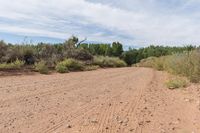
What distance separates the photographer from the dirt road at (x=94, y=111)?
25.2 ft

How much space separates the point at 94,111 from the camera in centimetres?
934

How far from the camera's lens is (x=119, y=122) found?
815 cm

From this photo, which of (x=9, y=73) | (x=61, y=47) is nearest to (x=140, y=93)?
(x=9, y=73)

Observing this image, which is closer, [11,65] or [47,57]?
[11,65]

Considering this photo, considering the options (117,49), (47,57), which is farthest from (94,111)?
(117,49)

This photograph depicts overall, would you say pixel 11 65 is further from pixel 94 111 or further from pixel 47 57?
pixel 94 111

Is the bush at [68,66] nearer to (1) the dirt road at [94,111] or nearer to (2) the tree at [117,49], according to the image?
(1) the dirt road at [94,111]

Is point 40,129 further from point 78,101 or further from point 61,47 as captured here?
point 61,47

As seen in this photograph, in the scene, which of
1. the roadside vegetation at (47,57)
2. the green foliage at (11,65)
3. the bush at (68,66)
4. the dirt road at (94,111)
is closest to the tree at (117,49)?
the roadside vegetation at (47,57)

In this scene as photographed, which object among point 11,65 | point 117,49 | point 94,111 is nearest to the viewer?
point 94,111

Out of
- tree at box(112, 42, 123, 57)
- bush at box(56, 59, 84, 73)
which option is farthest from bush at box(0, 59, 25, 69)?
tree at box(112, 42, 123, 57)

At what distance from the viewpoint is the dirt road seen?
25.2 feet

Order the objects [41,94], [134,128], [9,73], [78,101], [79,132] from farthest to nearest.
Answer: [9,73] → [41,94] → [78,101] → [134,128] → [79,132]

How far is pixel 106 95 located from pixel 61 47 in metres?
22.1
